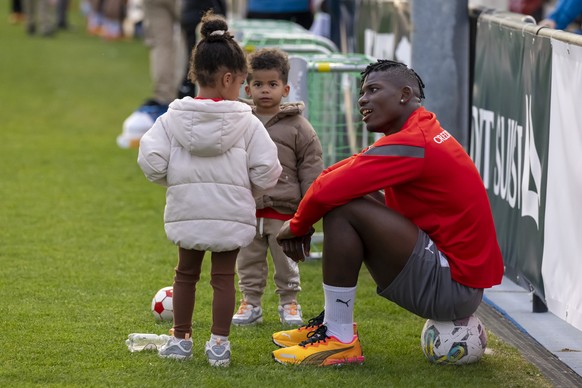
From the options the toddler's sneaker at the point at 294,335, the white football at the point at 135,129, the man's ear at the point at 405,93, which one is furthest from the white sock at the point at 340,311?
the white football at the point at 135,129

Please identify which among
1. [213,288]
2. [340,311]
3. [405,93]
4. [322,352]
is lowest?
[322,352]

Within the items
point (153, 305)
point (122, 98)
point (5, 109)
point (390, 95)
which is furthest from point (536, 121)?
point (122, 98)

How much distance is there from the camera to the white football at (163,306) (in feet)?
18.3

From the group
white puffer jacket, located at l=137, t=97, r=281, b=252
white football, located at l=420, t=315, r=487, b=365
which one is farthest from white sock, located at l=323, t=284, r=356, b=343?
white puffer jacket, located at l=137, t=97, r=281, b=252

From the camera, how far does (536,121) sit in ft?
18.8

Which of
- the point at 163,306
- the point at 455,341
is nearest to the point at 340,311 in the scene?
the point at 455,341

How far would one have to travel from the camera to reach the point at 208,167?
4.70 m

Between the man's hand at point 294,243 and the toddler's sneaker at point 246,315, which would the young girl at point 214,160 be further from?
the toddler's sneaker at point 246,315

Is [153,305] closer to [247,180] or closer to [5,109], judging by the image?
[247,180]

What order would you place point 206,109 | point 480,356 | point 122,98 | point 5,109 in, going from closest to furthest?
point 206,109 → point 480,356 → point 5,109 → point 122,98

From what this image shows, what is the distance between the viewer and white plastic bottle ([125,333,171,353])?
5.02 m

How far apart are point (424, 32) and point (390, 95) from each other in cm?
246

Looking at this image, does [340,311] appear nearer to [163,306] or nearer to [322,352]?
[322,352]

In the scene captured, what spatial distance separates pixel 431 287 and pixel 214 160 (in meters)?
1.03
